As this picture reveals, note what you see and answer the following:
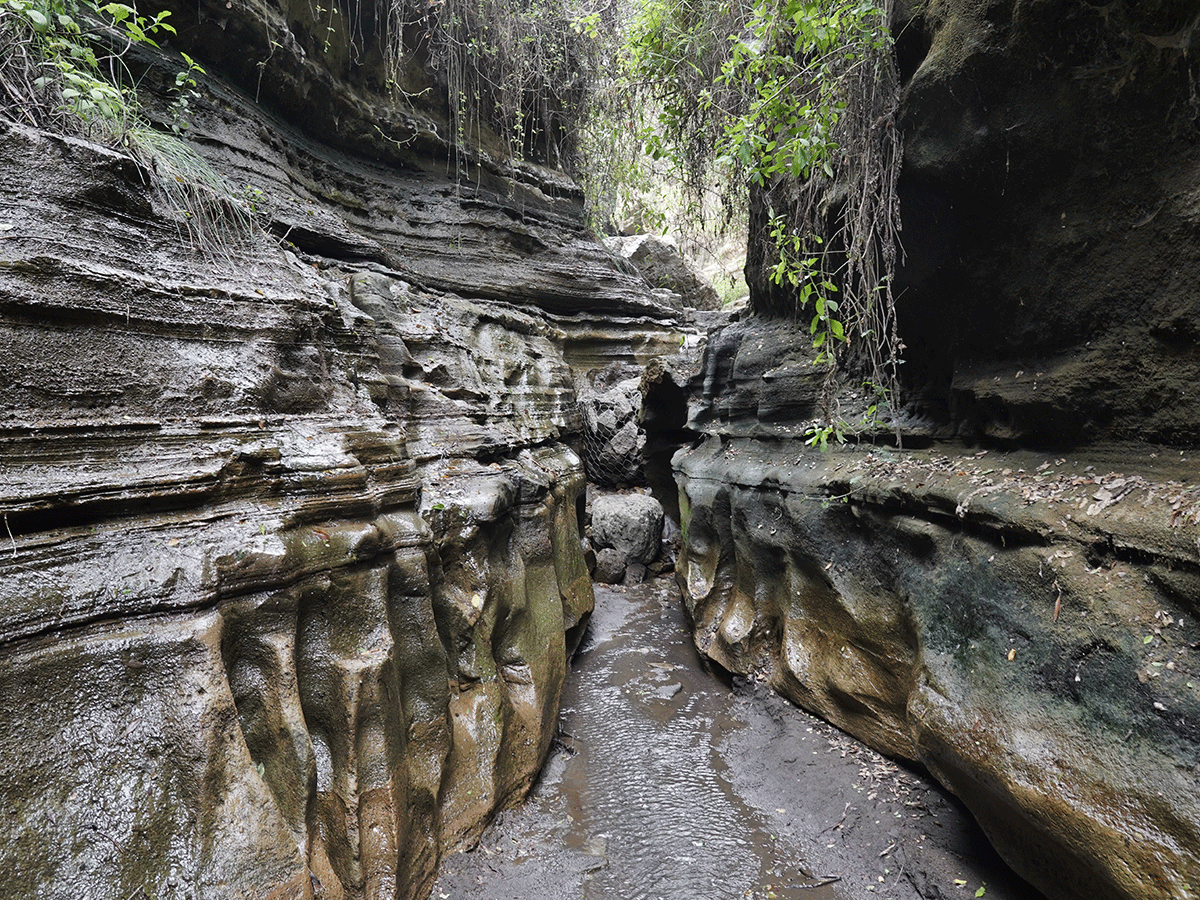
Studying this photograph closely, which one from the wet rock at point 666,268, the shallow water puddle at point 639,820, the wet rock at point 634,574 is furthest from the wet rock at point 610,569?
the wet rock at point 666,268

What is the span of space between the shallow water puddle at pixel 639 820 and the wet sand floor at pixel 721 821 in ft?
0.04

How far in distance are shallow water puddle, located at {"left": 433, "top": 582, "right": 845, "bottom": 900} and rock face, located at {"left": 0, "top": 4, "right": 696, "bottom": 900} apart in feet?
0.99

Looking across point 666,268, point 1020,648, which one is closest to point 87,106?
point 1020,648

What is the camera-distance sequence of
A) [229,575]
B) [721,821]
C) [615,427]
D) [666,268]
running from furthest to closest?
1. [666,268]
2. [615,427]
3. [721,821]
4. [229,575]

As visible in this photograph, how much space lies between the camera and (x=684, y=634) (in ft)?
24.4

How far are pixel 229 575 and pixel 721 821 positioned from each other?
12.2ft

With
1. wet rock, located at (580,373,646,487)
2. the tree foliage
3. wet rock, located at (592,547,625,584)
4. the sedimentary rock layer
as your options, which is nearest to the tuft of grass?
the tree foliage

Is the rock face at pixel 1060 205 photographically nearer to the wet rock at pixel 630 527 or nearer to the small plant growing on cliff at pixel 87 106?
the small plant growing on cliff at pixel 87 106

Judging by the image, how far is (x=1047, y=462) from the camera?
3.14 meters

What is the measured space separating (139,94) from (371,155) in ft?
11.9

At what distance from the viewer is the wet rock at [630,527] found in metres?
10.0

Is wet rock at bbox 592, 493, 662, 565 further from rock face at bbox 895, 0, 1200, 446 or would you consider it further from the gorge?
rock face at bbox 895, 0, 1200, 446

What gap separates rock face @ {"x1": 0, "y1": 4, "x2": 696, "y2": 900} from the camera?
2.16m

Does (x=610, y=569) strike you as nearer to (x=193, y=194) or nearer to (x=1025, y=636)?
(x=1025, y=636)
